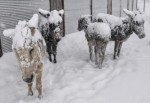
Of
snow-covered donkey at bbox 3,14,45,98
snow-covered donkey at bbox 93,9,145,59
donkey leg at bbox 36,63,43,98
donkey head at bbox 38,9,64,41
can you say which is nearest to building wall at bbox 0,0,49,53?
donkey head at bbox 38,9,64,41

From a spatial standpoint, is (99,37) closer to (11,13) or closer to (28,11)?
(28,11)

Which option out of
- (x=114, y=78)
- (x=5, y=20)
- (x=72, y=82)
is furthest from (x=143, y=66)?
(x=5, y=20)

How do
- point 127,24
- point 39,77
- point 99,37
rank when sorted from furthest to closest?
point 127,24, point 99,37, point 39,77

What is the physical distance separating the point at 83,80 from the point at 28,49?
7.14ft

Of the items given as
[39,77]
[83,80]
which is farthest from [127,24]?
[39,77]

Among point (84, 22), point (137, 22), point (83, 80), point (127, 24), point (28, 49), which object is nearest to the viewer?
point (28, 49)

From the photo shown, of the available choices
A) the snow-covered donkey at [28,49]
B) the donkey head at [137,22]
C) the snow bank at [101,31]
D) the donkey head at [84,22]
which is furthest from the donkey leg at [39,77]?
the donkey head at [137,22]

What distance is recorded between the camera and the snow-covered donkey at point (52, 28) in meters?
7.10

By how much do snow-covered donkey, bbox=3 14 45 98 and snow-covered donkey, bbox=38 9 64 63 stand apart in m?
1.60

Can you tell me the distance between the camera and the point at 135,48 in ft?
33.0

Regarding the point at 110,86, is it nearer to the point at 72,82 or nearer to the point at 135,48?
the point at 72,82

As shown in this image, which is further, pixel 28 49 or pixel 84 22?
pixel 84 22

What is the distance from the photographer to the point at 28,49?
16.1ft

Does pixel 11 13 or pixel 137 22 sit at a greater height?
pixel 11 13
